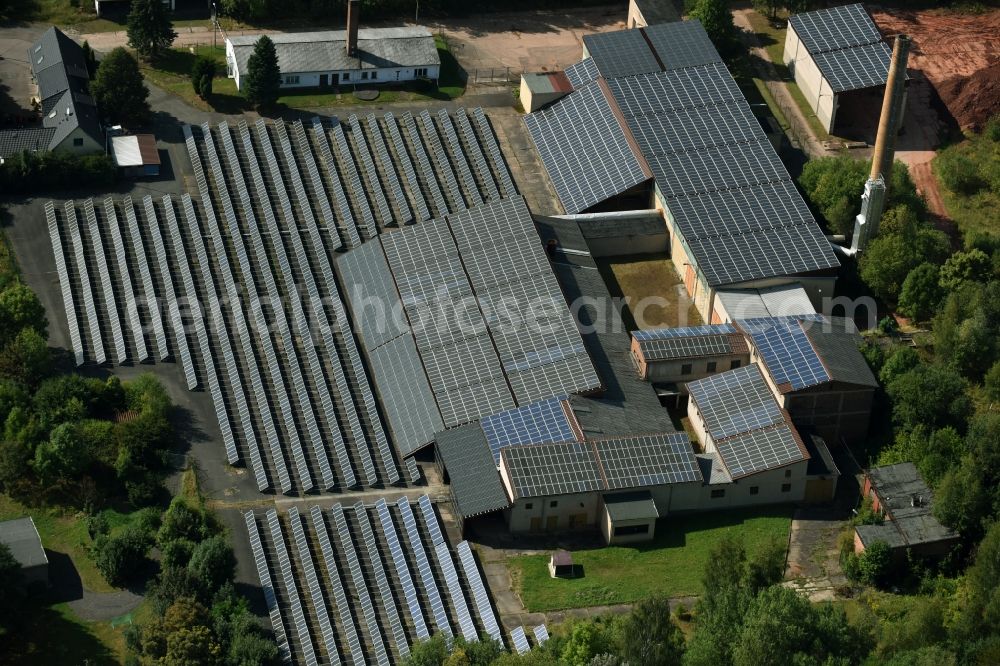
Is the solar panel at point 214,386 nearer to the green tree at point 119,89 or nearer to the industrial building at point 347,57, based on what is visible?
the green tree at point 119,89

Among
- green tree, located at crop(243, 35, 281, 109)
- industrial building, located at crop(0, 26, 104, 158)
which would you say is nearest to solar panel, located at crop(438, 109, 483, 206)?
green tree, located at crop(243, 35, 281, 109)

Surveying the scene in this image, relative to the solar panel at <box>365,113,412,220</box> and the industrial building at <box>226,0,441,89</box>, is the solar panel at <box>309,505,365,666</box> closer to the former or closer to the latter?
the solar panel at <box>365,113,412,220</box>

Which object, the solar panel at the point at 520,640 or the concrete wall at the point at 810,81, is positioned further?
the concrete wall at the point at 810,81

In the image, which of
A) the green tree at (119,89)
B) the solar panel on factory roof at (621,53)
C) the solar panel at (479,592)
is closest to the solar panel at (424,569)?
the solar panel at (479,592)

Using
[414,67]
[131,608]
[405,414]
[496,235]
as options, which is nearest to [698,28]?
[414,67]

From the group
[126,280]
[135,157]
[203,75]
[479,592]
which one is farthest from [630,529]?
[203,75]

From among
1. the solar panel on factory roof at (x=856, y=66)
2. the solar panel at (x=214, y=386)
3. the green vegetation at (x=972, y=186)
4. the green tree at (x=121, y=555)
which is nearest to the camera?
the green tree at (x=121, y=555)
